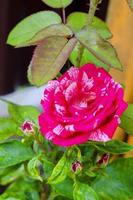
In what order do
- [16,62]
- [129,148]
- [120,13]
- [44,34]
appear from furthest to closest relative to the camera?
[16,62], [120,13], [129,148], [44,34]

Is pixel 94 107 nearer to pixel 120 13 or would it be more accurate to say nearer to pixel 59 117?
pixel 59 117

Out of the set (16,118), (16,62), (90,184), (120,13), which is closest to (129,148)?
(90,184)

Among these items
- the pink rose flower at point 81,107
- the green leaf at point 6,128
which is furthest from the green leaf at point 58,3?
the green leaf at point 6,128

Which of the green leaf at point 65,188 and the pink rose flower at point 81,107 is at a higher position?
the pink rose flower at point 81,107

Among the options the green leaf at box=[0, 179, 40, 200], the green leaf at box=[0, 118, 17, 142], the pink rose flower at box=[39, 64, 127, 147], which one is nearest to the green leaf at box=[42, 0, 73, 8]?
the pink rose flower at box=[39, 64, 127, 147]

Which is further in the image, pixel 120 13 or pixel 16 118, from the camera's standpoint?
pixel 120 13

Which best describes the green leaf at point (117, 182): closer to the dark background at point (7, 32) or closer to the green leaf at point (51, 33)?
the green leaf at point (51, 33)
